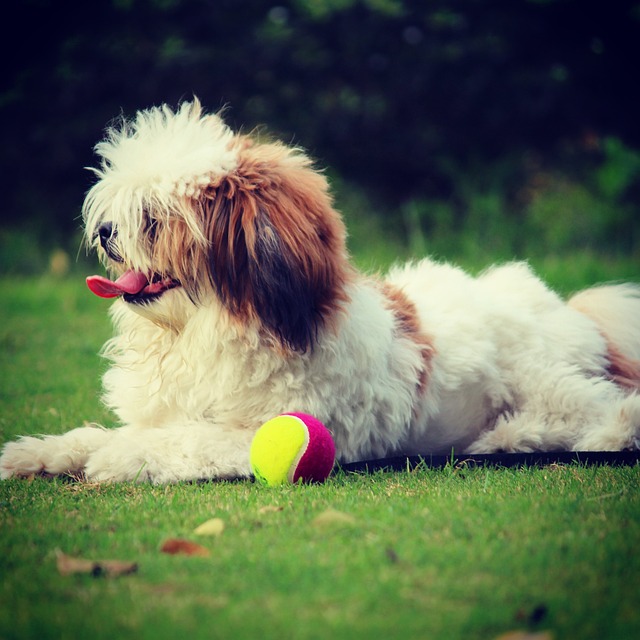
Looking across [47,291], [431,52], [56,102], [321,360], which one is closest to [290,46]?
[431,52]

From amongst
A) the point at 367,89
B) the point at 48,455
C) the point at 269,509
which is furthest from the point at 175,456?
the point at 367,89

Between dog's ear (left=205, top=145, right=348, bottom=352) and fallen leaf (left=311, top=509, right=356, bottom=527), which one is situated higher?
dog's ear (left=205, top=145, right=348, bottom=352)

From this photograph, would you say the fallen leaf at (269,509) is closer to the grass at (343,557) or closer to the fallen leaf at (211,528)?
the grass at (343,557)

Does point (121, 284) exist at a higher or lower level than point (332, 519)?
higher

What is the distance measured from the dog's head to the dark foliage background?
9.50 metres

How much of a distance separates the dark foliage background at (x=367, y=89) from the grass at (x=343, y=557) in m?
10.0

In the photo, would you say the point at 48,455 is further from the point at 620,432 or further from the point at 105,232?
the point at 620,432

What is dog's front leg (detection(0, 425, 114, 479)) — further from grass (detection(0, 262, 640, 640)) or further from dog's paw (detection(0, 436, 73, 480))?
grass (detection(0, 262, 640, 640))

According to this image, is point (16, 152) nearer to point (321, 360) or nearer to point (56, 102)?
point (56, 102)

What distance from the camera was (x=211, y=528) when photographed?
8.79 ft

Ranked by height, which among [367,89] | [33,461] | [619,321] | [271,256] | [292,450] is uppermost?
[367,89]

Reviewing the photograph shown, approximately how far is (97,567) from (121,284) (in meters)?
1.40

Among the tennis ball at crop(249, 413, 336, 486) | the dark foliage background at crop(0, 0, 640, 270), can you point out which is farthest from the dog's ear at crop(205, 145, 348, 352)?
the dark foliage background at crop(0, 0, 640, 270)

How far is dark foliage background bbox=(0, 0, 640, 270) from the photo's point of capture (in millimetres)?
13422
